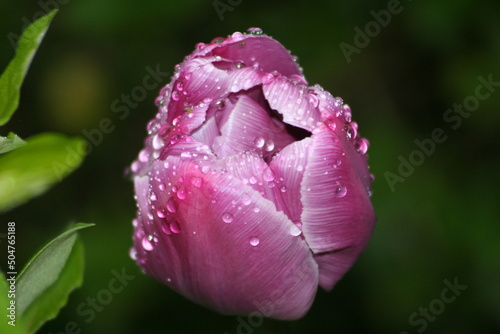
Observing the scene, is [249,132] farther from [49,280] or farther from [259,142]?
[49,280]

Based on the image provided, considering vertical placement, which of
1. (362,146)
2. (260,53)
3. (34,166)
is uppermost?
(34,166)

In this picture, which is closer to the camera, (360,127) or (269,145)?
(269,145)

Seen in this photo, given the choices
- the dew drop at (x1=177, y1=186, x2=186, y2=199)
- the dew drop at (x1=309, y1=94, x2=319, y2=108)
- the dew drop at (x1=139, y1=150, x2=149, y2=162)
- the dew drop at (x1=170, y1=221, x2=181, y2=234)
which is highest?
the dew drop at (x1=177, y1=186, x2=186, y2=199)

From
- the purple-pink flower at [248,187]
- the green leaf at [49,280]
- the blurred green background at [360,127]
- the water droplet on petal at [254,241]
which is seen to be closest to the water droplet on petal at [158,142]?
the purple-pink flower at [248,187]

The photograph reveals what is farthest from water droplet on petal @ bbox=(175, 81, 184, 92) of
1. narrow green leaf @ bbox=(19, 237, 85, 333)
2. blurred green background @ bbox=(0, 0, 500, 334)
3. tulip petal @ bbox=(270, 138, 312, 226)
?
blurred green background @ bbox=(0, 0, 500, 334)

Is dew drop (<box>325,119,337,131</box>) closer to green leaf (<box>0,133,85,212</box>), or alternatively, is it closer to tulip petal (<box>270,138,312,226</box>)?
tulip petal (<box>270,138,312,226</box>)

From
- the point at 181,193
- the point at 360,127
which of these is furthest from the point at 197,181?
the point at 360,127

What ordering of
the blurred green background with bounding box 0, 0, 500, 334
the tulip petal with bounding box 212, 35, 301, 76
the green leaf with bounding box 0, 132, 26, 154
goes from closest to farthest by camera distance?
the green leaf with bounding box 0, 132, 26, 154, the tulip petal with bounding box 212, 35, 301, 76, the blurred green background with bounding box 0, 0, 500, 334
